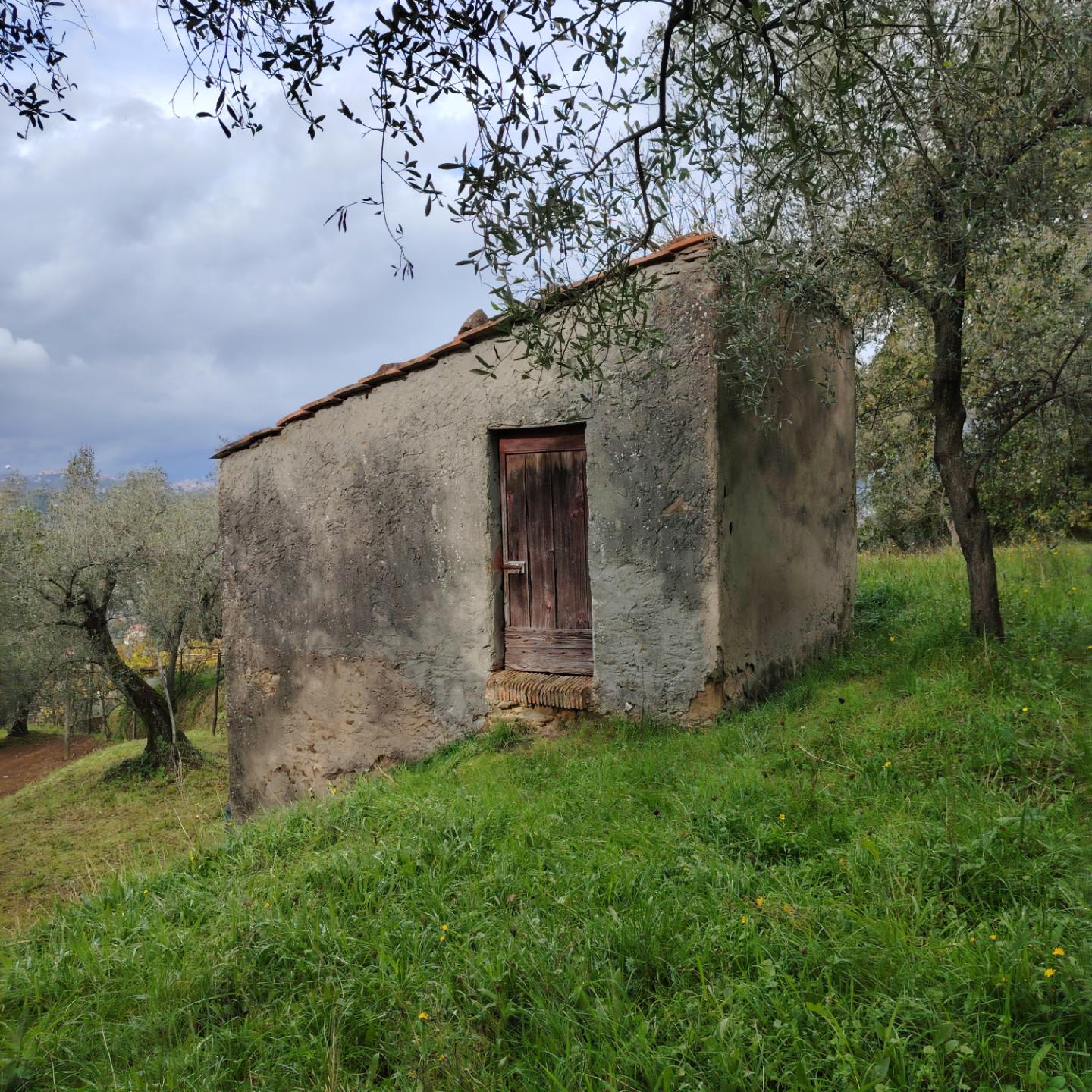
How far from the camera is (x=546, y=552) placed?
6430 millimetres

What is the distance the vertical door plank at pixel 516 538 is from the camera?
6.52 m

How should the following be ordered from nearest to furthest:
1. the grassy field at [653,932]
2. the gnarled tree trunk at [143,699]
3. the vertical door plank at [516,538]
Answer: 1. the grassy field at [653,932]
2. the vertical door plank at [516,538]
3. the gnarled tree trunk at [143,699]

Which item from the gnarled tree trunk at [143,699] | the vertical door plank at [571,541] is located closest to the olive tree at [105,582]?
the gnarled tree trunk at [143,699]

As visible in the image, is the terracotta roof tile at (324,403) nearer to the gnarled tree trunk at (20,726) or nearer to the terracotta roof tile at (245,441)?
the terracotta roof tile at (245,441)

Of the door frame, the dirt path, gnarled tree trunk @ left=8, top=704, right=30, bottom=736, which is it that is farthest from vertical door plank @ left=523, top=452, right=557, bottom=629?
gnarled tree trunk @ left=8, top=704, right=30, bottom=736

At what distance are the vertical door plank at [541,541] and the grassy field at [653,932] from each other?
1694 millimetres

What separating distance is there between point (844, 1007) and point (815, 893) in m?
0.68

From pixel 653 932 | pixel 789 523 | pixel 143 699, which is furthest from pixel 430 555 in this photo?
pixel 143 699

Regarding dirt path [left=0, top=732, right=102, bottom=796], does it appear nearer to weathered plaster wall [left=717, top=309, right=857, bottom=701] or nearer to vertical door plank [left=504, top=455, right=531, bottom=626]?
vertical door plank [left=504, top=455, right=531, bottom=626]

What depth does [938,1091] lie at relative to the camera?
205cm

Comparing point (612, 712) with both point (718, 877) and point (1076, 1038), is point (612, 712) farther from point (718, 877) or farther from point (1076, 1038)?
point (1076, 1038)

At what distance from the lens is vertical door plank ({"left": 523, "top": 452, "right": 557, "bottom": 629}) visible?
6398mm

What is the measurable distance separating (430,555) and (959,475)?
13.9 ft

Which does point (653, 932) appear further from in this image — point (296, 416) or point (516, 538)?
point (296, 416)
